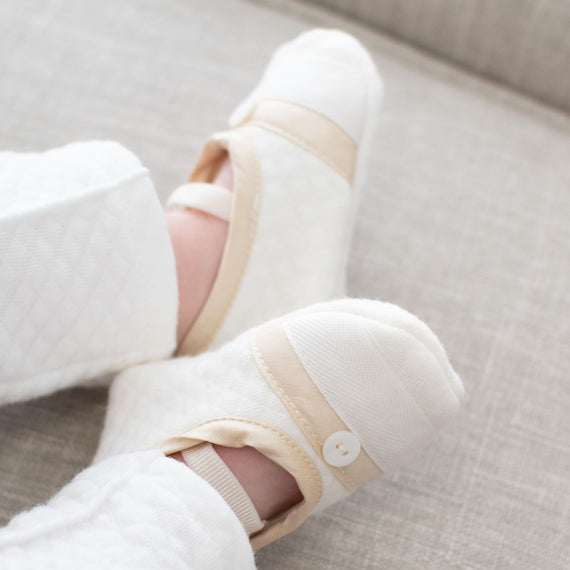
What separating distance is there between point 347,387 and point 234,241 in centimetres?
20

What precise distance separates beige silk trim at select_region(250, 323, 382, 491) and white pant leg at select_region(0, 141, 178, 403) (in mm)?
110

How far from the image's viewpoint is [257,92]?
793mm

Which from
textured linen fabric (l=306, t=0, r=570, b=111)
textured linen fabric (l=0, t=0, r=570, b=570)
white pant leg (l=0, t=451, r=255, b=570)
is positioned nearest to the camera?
white pant leg (l=0, t=451, r=255, b=570)

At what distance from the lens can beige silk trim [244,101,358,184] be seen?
2.42ft

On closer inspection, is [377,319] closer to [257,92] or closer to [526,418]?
[526,418]

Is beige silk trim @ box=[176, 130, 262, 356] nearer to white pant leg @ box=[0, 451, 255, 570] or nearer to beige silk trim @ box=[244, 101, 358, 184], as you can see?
beige silk trim @ box=[244, 101, 358, 184]

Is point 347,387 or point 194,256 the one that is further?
point 194,256

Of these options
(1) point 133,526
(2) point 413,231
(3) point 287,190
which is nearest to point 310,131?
(3) point 287,190

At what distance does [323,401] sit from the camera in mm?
577

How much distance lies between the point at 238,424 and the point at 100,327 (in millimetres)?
156

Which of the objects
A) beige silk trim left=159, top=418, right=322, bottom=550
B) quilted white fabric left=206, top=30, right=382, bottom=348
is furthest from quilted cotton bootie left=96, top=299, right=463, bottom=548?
quilted white fabric left=206, top=30, right=382, bottom=348

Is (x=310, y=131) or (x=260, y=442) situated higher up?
(x=310, y=131)

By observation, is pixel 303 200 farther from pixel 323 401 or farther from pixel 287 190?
pixel 323 401

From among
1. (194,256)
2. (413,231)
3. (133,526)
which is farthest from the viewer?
(413,231)
